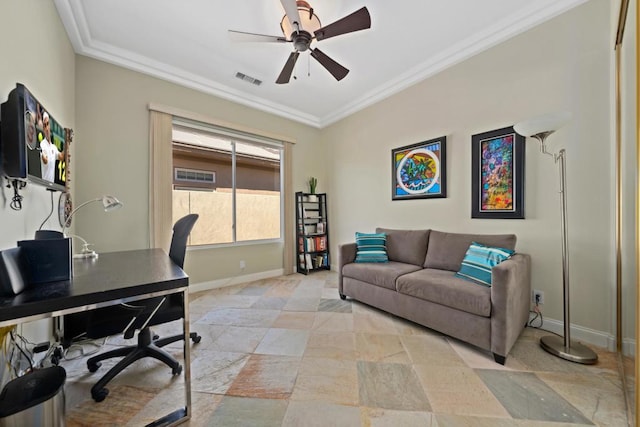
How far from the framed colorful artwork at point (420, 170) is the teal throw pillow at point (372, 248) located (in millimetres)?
698

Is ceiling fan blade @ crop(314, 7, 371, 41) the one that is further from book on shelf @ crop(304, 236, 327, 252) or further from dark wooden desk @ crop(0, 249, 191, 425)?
book on shelf @ crop(304, 236, 327, 252)

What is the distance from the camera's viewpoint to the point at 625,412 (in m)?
1.24

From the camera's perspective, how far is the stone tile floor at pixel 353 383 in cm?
125

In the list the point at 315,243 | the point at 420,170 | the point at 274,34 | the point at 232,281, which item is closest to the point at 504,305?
the point at 420,170

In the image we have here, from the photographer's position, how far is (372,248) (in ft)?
9.57

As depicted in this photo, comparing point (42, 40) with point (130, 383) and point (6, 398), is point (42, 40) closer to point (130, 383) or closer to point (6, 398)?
point (6, 398)

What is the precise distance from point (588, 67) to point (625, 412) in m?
2.34

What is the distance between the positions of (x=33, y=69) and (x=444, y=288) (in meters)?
3.25

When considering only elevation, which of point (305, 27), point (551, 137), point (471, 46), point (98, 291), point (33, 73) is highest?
point (471, 46)

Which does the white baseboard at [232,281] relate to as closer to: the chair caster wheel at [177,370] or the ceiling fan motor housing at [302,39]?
the chair caster wheel at [177,370]

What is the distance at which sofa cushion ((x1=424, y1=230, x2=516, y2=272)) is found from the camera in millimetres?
2178

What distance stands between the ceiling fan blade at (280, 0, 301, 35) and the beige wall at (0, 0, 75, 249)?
1.47 meters

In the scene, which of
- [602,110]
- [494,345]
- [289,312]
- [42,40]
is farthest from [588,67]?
[42,40]

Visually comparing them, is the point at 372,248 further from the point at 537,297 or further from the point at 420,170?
the point at 537,297
